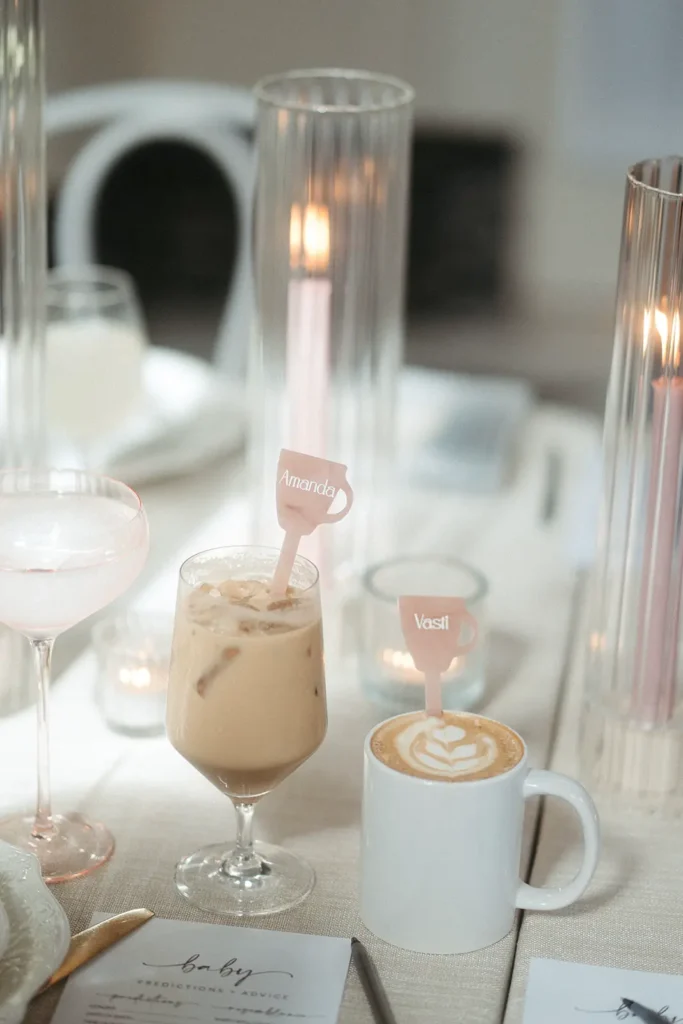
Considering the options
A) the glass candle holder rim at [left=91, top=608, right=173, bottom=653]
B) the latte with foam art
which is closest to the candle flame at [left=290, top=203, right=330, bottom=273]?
the glass candle holder rim at [left=91, top=608, right=173, bottom=653]

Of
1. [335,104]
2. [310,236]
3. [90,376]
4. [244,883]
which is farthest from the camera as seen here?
[90,376]

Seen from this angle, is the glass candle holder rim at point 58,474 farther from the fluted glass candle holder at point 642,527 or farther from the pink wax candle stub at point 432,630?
the fluted glass candle holder at point 642,527

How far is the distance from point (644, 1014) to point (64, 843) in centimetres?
36

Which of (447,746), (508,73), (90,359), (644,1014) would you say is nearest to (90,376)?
(90,359)

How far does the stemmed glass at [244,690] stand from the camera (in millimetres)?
759

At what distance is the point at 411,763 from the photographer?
0.77 meters

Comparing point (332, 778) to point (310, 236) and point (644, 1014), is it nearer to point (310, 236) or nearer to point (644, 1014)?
point (644, 1014)

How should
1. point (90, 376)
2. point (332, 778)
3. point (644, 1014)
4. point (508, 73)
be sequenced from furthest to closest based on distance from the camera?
point (508, 73)
point (90, 376)
point (332, 778)
point (644, 1014)

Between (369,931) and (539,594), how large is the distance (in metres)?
0.49

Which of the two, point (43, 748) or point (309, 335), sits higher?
point (309, 335)

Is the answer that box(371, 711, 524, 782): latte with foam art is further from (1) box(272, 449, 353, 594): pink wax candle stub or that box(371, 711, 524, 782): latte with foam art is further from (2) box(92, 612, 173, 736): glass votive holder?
(2) box(92, 612, 173, 736): glass votive holder

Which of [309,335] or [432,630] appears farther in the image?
[309,335]

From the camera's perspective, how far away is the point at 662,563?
2.92 feet

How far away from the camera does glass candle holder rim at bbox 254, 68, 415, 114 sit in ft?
3.43
